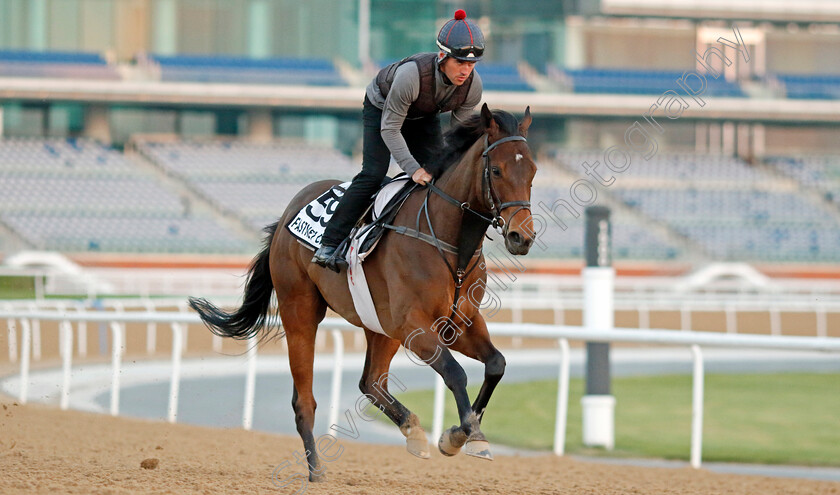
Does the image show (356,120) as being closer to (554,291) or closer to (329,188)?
(554,291)

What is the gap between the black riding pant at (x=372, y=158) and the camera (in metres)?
5.11

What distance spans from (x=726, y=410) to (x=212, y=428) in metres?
5.13

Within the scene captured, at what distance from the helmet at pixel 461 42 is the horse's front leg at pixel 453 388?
3.75 feet

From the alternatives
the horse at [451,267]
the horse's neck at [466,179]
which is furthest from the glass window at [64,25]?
the horse's neck at [466,179]

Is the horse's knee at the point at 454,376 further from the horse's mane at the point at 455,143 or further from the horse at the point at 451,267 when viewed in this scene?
the horse's mane at the point at 455,143

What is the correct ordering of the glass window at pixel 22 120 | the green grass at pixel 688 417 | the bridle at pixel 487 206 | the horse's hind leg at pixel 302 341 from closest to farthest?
the bridle at pixel 487 206 < the horse's hind leg at pixel 302 341 < the green grass at pixel 688 417 < the glass window at pixel 22 120

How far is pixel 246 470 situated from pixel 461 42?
256 cm

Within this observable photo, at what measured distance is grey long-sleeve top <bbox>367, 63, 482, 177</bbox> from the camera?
474 cm

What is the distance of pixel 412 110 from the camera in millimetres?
4926

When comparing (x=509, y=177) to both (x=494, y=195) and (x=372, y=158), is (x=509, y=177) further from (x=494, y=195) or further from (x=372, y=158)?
(x=372, y=158)

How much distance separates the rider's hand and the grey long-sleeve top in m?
0.05

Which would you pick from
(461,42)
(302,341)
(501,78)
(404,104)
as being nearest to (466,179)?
(404,104)

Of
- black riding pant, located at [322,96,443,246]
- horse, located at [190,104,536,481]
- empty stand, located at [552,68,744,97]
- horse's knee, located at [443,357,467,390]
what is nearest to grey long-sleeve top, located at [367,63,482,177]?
horse, located at [190,104,536,481]

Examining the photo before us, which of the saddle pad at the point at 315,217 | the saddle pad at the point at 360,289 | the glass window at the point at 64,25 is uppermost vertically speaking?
the glass window at the point at 64,25
